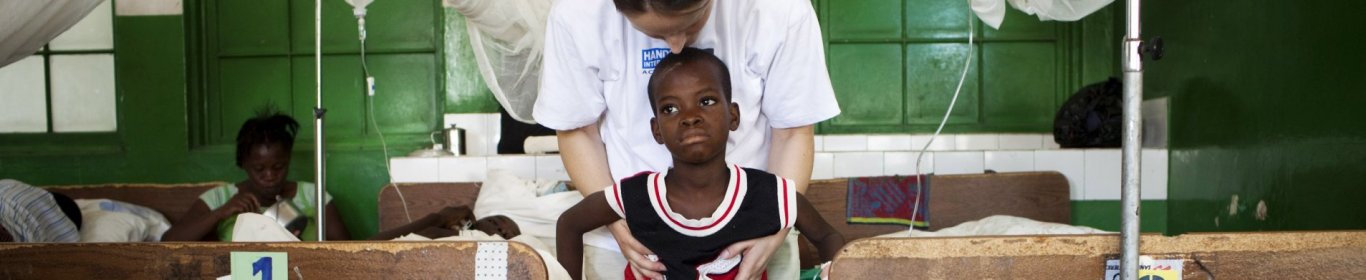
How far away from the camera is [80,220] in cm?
371

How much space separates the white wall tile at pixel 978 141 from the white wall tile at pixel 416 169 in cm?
237

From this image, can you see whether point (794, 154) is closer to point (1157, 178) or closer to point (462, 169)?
point (462, 169)

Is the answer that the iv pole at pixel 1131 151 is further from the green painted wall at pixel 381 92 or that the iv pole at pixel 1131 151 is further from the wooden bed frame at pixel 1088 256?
the green painted wall at pixel 381 92

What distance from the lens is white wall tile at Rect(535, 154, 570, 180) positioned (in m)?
3.94

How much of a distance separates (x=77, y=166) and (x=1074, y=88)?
182 inches

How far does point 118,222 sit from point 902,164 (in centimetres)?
295

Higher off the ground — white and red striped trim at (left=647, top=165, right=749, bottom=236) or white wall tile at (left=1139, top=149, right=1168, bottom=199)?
white and red striped trim at (left=647, top=165, right=749, bottom=236)

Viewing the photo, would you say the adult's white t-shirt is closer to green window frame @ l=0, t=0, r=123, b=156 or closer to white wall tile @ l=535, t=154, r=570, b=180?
white wall tile @ l=535, t=154, r=570, b=180

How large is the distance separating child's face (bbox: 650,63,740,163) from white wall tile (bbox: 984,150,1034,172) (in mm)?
2377

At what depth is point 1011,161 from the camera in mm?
3904

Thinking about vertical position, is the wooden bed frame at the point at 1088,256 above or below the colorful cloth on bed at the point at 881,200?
above

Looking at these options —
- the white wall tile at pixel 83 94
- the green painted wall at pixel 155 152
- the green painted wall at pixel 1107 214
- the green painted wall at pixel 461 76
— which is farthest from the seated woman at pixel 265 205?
the green painted wall at pixel 1107 214

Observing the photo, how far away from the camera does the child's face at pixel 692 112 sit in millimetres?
1769

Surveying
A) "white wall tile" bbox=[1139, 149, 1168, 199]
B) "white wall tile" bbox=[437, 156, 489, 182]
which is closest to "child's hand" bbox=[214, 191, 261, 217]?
"white wall tile" bbox=[437, 156, 489, 182]
